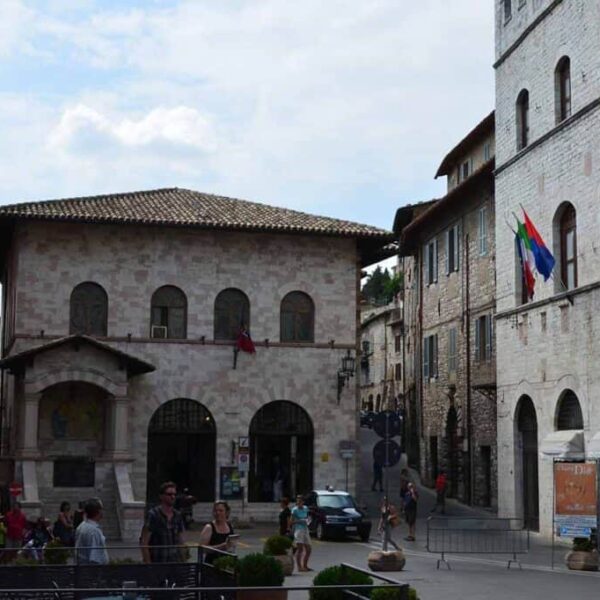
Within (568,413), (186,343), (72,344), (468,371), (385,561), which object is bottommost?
(385,561)

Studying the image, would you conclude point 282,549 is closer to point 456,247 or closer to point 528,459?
point 528,459

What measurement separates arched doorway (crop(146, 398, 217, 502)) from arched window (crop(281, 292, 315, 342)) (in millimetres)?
3636

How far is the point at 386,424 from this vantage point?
21.5 m

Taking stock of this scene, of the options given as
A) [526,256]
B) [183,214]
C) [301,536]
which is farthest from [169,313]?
[301,536]

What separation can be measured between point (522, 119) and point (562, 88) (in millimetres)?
2569

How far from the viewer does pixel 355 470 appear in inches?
1476

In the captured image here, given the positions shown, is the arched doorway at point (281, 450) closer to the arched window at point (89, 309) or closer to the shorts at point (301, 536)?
the arched window at point (89, 309)

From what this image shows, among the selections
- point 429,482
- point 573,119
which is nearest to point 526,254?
point 573,119

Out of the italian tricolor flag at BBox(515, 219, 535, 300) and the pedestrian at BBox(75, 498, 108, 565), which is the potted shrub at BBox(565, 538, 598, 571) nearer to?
the italian tricolor flag at BBox(515, 219, 535, 300)

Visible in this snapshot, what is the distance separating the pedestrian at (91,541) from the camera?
512 inches

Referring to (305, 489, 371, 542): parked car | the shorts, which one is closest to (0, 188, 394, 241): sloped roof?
(305, 489, 371, 542): parked car

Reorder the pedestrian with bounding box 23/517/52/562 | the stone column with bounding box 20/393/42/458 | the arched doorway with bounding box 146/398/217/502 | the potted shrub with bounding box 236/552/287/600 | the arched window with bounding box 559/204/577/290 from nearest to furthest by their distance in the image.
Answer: the potted shrub with bounding box 236/552/287/600 → the pedestrian with bounding box 23/517/52/562 → the arched window with bounding box 559/204/577/290 → the stone column with bounding box 20/393/42/458 → the arched doorway with bounding box 146/398/217/502

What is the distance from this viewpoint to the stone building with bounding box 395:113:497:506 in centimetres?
3934

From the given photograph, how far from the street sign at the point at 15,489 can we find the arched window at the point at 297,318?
963 cm
